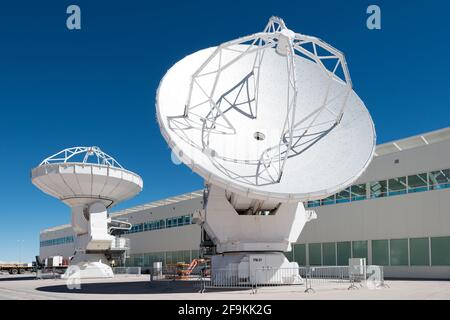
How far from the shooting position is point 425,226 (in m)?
35.6

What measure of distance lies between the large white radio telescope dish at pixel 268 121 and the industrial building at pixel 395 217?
10781 mm

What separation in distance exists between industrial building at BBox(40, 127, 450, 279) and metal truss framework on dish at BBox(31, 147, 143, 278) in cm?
1602

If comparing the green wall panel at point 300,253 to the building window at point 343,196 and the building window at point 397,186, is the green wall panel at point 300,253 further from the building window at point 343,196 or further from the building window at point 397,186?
the building window at point 397,186

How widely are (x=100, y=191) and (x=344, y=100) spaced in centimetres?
2574

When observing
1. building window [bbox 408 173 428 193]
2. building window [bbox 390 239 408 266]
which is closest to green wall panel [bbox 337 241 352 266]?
building window [bbox 390 239 408 266]

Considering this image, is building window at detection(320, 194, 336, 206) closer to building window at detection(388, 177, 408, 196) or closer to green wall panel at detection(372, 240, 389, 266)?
green wall panel at detection(372, 240, 389, 266)

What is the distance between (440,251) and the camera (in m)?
34.8

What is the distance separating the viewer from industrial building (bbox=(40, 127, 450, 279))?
3506cm

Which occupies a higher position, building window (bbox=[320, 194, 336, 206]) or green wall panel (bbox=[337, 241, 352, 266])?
building window (bbox=[320, 194, 336, 206])

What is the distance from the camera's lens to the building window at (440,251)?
113 ft

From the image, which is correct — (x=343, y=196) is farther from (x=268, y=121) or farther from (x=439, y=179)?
(x=268, y=121)

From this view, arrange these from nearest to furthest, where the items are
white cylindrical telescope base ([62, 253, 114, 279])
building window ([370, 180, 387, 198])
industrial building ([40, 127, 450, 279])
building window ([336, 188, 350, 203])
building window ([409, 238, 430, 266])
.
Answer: industrial building ([40, 127, 450, 279])
building window ([409, 238, 430, 266])
building window ([370, 180, 387, 198])
building window ([336, 188, 350, 203])
white cylindrical telescope base ([62, 253, 114, 279])

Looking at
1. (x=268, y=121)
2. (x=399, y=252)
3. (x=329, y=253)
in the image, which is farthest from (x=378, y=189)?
(x=268, y=121)
